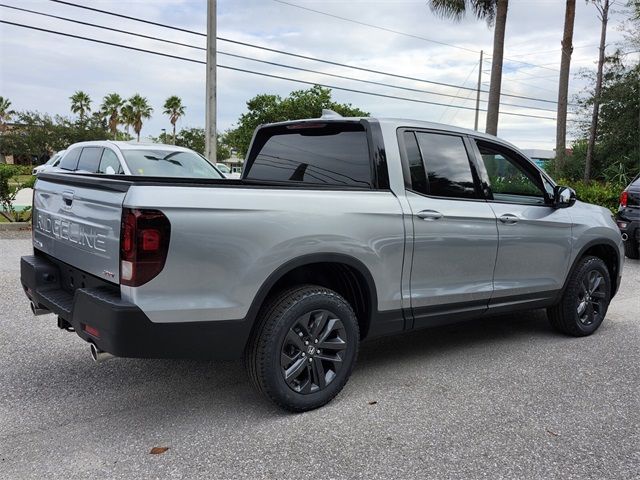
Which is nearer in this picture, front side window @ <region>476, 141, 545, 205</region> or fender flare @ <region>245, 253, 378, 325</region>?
fender flare @ <region>245, 253, 378, 325</region>

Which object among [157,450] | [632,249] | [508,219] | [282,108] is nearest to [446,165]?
[508,219]

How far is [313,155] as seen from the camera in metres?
4.27

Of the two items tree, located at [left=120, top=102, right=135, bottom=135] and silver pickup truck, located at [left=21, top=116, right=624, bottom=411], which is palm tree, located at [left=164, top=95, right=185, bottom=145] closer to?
tree, located at [left=120, top=102, right=135, bottom=135]

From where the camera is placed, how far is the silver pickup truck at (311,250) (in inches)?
114

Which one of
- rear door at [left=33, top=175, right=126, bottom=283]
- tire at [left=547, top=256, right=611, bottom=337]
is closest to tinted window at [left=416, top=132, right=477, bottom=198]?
tire at [left=547, top=256, right=611, bottom=337]

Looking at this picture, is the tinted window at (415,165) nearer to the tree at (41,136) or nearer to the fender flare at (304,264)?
the fender flare at (304,264)

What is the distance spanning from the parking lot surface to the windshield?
4.87 meters

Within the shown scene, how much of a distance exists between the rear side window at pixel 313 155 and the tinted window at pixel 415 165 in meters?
0.31

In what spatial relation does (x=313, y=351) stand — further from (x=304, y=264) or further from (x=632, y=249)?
(x=632, y=249)

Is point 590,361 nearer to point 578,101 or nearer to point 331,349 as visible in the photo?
point 331,349

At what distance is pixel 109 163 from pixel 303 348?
744 centimetres

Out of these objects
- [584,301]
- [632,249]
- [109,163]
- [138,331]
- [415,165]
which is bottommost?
[632,249]

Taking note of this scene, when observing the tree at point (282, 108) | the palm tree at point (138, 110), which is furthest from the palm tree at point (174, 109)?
the tree at point (282, 108)

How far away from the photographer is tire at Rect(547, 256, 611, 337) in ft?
16.5
